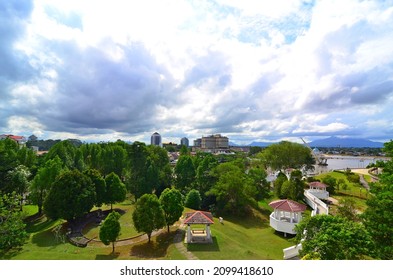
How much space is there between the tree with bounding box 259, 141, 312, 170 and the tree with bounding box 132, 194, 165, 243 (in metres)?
29.1

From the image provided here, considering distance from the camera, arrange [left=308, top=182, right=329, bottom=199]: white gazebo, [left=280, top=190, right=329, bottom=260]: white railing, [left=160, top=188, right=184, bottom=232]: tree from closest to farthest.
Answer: [left=280, top=190, right=329, bottom=260]: white railing < [left=160, top=188, right=184, bottom=232]: tree < [left=308, top=182, right=329, bottom=199]: white gazebo

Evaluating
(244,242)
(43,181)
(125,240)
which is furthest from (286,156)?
(43,181)

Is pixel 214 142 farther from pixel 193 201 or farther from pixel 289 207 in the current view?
pixel 289 207

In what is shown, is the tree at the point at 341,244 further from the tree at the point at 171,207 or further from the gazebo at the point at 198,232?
the tree at the point at 171,207

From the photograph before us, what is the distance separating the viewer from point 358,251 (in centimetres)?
748

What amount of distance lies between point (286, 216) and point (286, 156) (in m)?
21.7

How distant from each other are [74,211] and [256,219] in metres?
16.3

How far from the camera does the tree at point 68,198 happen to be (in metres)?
18.2

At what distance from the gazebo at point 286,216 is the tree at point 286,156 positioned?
2132cm

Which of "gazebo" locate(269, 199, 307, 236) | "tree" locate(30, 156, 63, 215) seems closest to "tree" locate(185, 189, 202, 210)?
"gazebo" locate(269, 199, 307, 236)

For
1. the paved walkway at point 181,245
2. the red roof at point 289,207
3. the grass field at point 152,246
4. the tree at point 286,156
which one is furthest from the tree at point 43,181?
the tree at point 286,156

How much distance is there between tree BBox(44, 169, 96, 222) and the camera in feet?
59.8

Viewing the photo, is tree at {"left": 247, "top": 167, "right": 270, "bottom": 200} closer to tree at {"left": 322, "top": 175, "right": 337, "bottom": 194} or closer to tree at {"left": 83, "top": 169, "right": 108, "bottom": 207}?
tree at {"left": 322, "top": 175, "right": 337, "bottom": 194}
